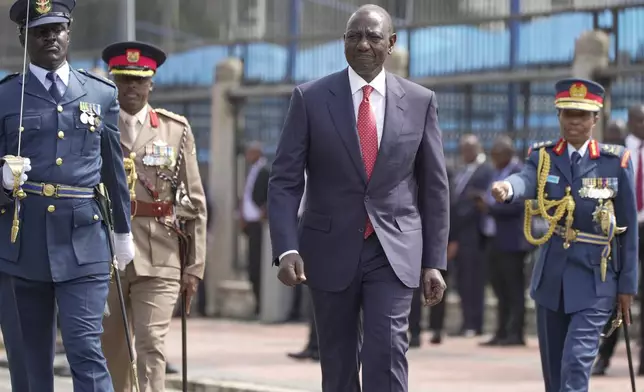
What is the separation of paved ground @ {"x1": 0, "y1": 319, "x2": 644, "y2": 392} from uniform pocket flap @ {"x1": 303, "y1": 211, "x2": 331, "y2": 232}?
3821 millimetres

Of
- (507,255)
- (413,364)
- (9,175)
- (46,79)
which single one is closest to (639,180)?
(413,364)

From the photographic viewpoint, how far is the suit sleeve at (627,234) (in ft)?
29.7

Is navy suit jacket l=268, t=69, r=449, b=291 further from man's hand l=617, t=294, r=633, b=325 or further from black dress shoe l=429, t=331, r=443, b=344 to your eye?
black dress shoe l=429, t=331, r=443, b=344

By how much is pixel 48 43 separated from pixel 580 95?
3366mm

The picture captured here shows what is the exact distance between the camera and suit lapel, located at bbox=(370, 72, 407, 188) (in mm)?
7207

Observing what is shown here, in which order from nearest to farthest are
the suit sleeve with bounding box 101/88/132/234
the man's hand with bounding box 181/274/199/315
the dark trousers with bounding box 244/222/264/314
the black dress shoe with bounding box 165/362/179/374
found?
the suit sleeve with bounding box 101/88/132/234 → the man's hand with bounding box 181/274/199/315 → the black dress shoe with bounding box 165/362/179/374 → the dark trousers with bounding box 244/222/264/314

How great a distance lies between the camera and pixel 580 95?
30.4 ft

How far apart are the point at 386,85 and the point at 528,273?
29.5ft

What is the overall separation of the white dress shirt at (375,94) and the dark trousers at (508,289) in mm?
7887

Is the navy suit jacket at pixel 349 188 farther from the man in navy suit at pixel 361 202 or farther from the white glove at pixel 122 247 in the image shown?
the white glove at pixel 122 247

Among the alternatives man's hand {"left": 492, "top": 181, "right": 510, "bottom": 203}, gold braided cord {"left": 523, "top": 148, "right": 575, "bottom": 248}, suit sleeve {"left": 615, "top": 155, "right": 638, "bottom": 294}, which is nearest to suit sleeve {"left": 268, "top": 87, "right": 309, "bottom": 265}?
man's hand {"left": 492, "top": 181, "right": 510, "bottom": 203}

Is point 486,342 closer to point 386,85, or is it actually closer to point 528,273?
point 528,273

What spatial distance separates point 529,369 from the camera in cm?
Answer: 1288

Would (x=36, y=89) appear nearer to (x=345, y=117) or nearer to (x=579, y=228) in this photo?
(x=345, y=117)
